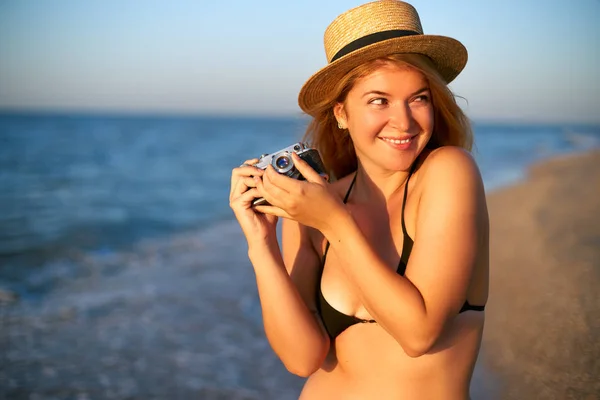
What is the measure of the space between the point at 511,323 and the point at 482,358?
0.62m

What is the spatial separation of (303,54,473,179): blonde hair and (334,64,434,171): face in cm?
3

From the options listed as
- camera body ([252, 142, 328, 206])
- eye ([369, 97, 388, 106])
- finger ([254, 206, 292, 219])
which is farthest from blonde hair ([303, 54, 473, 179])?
finger ([254, 206, 292, 219])

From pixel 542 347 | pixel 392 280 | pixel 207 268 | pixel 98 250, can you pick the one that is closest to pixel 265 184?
pixel 392 280

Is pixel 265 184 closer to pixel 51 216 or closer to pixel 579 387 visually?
pixel 579 387

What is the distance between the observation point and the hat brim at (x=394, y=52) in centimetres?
244

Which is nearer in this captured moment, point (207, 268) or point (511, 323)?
point (511, 323)

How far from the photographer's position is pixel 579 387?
4.24 metres

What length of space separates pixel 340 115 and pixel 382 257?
27.1 inches

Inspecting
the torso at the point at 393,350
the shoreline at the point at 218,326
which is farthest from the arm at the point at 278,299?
the shoreline at the point at 218,326

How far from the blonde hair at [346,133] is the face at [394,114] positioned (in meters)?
0.03

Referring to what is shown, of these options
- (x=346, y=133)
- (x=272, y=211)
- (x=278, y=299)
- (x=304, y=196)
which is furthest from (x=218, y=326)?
(x=304, y=196)

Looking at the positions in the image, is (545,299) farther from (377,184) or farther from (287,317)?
(287,317)

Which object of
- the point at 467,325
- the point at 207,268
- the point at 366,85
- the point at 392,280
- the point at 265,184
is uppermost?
the point at 366,85

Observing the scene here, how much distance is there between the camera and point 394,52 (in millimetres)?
2473
